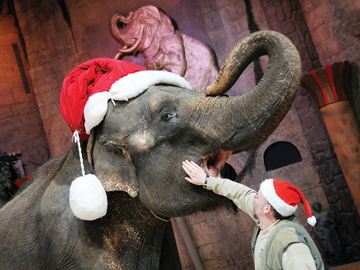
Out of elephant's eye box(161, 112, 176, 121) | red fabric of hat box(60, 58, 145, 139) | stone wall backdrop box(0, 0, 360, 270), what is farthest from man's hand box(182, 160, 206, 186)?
stone wall backdrop box(0, 0, 360, 270)

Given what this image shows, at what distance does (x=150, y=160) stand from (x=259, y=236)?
0.99 m

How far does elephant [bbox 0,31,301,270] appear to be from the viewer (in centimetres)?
156

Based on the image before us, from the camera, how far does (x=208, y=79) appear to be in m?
5.95

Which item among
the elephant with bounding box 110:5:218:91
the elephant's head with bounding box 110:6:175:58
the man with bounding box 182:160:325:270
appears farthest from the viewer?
the elephant's head with bounding box 110:6:175:58

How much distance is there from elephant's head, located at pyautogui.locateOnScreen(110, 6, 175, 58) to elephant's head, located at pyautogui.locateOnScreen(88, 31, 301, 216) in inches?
177

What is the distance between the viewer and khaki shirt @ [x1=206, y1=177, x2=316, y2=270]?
176cm

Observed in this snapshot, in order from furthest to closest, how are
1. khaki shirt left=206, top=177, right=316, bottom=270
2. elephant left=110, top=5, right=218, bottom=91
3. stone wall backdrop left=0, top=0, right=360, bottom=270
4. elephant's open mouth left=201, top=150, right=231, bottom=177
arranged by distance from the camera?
elephant left=110, top=5, right=218, bottom=91
stone wall backdrop left=0, top=0, right=360, bottom=270
khaki shirt left=206, top=177, right=316, bottom=270
elephant's open mouth left=201, top=150, right=231, bottom=177

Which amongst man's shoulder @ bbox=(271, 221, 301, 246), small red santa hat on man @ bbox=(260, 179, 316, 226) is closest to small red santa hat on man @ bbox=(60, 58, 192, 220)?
small red santa hat on man @ bbox=(260, 179, 316, 226)

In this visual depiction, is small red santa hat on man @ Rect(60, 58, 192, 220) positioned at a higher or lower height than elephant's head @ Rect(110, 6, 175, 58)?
lower

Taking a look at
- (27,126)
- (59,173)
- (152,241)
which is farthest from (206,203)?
(27,126)

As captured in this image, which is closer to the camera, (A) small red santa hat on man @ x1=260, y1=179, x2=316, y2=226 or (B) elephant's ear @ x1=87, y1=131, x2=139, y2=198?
(B) elephant's ear @ x1=87, y1=131, x2=139, y2=198

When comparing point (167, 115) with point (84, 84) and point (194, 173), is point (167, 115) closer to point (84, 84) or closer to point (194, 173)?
point (194, 173)

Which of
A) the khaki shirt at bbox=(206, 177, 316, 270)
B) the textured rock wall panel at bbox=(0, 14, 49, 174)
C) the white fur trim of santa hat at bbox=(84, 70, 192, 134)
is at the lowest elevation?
the khaki shirt at bbox=(206, 177, 316, 270)

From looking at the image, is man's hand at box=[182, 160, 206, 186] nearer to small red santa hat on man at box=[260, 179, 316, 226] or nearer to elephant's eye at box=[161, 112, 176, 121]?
elephant's eye at box=[161, 112, 176, 121]
